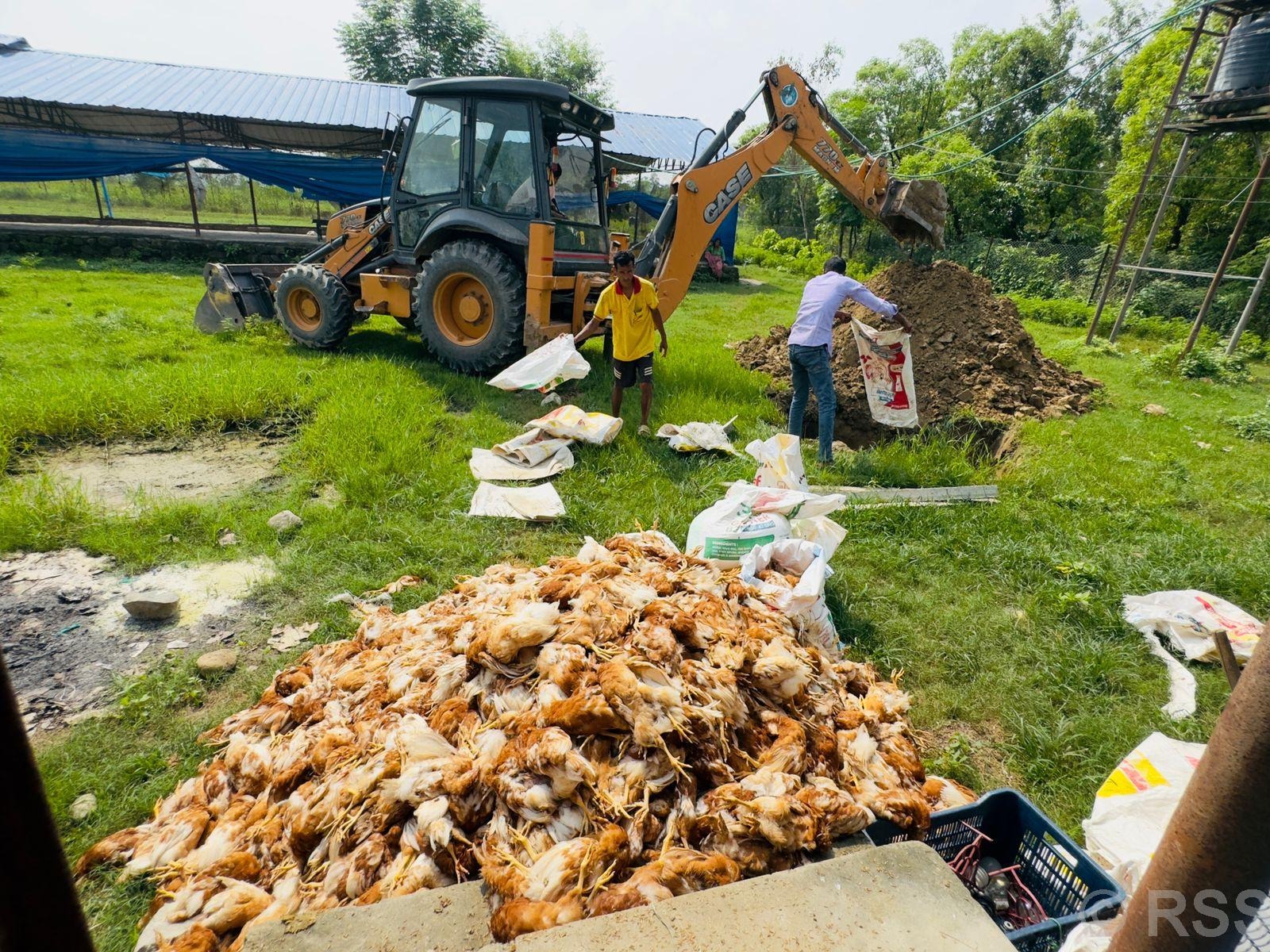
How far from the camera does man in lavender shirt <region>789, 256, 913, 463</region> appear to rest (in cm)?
530

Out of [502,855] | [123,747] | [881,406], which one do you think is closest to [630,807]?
[502,855]

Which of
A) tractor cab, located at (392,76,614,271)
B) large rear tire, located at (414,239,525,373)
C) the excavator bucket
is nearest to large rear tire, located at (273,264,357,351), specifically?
tractor cab, located at (392,76,614,271)

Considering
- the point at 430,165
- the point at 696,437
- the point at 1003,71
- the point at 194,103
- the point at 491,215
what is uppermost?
the point at 1003,71

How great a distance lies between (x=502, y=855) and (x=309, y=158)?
18939 millimetres

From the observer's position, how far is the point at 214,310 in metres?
8.29

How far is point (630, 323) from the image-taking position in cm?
562

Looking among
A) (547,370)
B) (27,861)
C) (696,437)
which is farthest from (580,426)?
(27,861)

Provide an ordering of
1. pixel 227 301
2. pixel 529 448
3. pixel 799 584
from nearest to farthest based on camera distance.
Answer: pixel 799 584 < pixel 529 448 < pixel 227 301

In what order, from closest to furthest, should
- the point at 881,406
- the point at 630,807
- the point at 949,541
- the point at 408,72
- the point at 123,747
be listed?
the point at 630,807
the point at 123,747
the point at 949,541
the point at 881,406
the point at 408,72

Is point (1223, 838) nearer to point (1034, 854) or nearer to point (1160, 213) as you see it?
point (1034, 854)

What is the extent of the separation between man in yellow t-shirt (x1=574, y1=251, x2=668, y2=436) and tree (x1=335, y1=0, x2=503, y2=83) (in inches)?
1338

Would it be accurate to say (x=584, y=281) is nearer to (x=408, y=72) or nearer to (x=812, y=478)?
(x=812, y=478)

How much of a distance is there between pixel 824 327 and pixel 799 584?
2896 mm

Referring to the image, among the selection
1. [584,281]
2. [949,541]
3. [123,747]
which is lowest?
[123,747]
